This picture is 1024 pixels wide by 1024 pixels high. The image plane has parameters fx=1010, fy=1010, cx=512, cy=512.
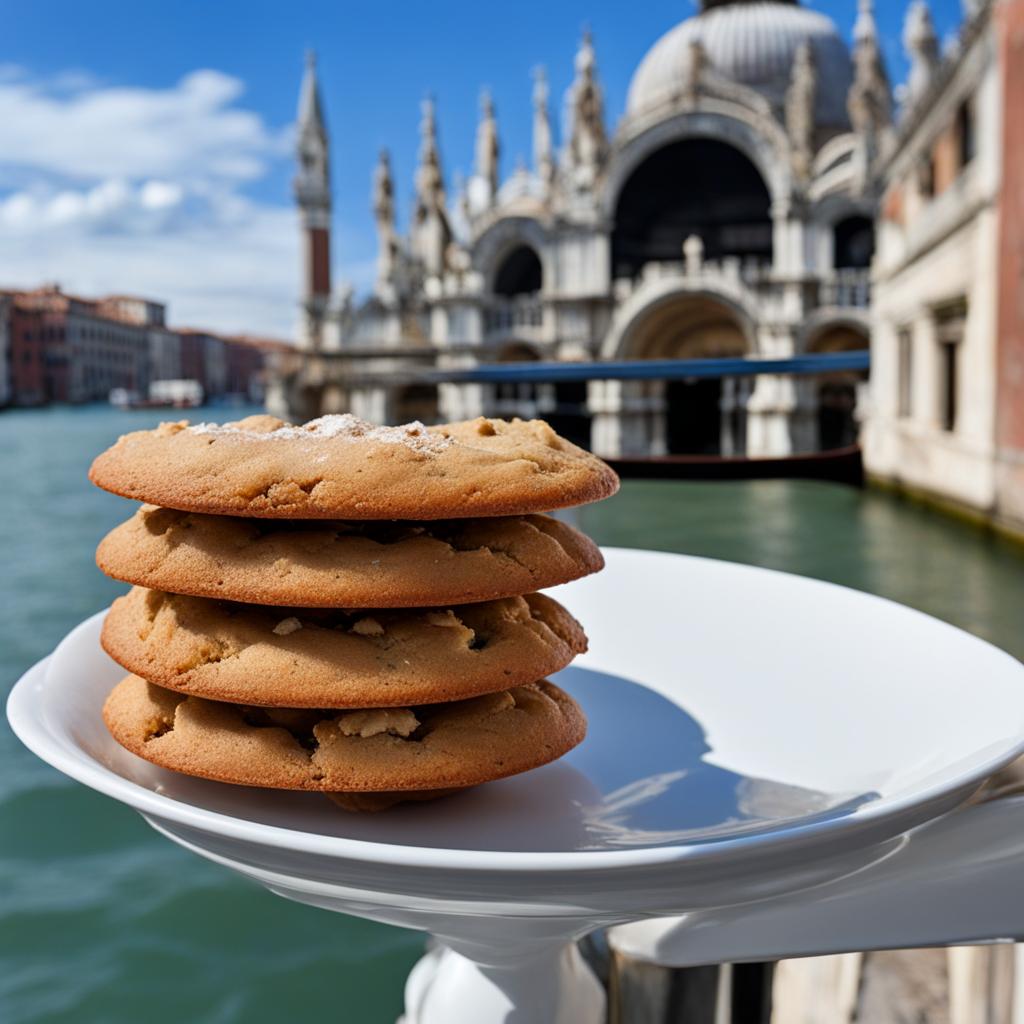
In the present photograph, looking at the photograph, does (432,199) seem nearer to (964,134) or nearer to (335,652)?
(964,134)

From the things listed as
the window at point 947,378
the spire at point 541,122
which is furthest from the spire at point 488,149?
the window at point 947,378

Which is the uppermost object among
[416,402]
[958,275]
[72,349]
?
[72,349]

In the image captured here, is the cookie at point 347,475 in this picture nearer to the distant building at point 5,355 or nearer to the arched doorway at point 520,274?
the arched doorway at point 520,274

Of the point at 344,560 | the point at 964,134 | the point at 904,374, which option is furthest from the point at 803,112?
the point at 344,560

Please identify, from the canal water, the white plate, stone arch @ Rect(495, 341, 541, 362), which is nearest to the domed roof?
stone arch @ Rect(495, 341, 541, 362)

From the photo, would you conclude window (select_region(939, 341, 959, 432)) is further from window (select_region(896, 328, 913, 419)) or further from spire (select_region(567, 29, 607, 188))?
spire (select_region(567, 29, 607, 188))

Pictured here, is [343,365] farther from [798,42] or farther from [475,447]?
[475,447]
